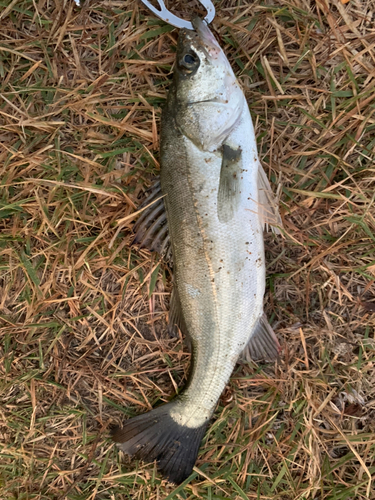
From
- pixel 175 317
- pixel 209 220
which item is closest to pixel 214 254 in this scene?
pixel 209 220

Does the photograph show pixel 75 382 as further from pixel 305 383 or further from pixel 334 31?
pixel 334 31

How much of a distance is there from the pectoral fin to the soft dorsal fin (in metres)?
0.19

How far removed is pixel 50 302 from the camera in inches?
99.3

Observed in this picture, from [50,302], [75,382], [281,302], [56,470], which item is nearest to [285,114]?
[281,302]

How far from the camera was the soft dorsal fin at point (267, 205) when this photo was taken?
2.18 meters

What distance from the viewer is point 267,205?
87.7 inches

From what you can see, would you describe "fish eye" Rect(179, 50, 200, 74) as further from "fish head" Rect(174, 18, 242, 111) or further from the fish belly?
the fish belly

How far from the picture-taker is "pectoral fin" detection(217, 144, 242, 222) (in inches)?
80.4

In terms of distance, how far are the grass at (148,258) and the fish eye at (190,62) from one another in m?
0.38

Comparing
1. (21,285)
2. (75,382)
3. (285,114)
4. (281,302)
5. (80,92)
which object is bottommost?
(75,382)

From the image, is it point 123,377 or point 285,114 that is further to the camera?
point 123,377

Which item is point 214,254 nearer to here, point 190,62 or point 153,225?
point 153,225

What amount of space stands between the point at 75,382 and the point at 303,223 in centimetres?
194

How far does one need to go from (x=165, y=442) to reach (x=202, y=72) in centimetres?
229
